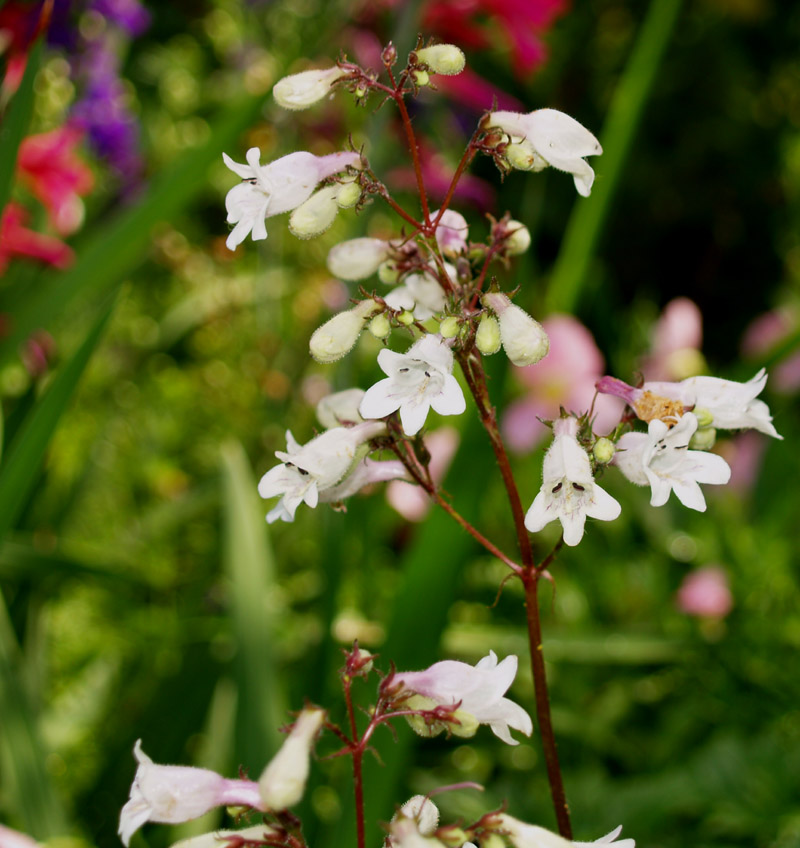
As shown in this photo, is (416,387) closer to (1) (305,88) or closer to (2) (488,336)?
(2) (488,336)

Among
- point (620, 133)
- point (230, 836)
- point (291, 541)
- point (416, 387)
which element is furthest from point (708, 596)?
point (230, 836)

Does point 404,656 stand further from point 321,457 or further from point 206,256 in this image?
point 206,256

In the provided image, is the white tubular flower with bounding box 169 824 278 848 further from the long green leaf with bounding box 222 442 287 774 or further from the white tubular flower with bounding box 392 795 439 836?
the long green leaf with bounding box 222 442 287 774

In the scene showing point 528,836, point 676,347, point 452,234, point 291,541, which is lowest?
point 291,541

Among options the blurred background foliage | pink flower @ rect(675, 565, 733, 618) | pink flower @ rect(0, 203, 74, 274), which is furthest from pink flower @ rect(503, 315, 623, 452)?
pink flower @ rect(0, 203, 74, 274)

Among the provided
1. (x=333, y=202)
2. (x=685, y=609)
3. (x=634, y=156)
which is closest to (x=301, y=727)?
(x=333, y=202)

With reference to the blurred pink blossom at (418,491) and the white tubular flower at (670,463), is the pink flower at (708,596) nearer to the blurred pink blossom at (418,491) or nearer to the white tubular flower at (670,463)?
the blurred pink blossom at (418,491)
